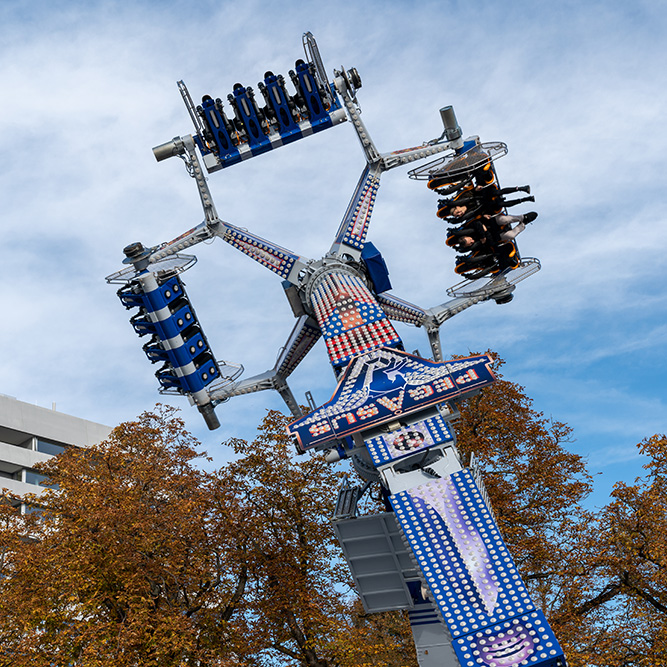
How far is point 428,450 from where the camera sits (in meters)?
20.2

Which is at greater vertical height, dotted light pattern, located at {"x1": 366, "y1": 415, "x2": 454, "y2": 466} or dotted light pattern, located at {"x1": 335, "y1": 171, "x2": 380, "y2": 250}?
dotted light pattern, located at {"x1": 335, "y1": 171, "x2": 380, "y2": 250}

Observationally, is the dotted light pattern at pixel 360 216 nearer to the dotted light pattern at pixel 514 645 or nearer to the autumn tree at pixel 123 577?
the autumn tree at pixel 123 577

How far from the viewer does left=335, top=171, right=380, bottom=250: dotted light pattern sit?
2628 cm

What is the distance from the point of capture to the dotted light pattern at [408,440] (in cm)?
2017

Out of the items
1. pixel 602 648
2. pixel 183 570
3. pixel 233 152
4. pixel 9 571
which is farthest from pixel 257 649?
pixel 233 152

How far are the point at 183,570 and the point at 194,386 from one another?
5.94m

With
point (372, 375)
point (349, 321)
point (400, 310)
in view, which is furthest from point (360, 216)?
point (372, 375)

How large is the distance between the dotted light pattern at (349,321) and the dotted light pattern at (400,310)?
7.85 ft

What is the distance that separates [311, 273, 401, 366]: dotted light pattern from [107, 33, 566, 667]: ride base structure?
4 centimetres

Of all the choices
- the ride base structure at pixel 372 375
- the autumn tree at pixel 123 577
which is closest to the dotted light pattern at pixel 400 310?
the ride base structure at pixel 372 375

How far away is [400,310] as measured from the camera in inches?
1070

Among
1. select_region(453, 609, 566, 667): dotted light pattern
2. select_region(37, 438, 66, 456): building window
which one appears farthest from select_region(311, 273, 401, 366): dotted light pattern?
select_region(37, 438, 66, 456): building window

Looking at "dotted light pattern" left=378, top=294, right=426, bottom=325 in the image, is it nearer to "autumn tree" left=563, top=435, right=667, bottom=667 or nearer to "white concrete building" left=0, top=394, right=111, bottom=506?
"autumn tree" left=563, top=435, right=667, bottom=667

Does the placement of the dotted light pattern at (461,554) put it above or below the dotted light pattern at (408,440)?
below
